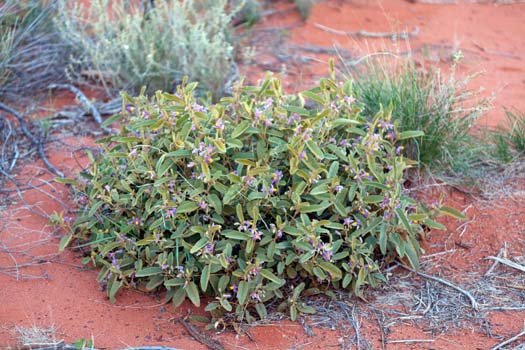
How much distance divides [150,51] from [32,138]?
1017 mm

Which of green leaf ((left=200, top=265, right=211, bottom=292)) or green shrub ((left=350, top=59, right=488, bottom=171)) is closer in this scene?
green leaf ((left=200, top=265, right=211, bottom=292))

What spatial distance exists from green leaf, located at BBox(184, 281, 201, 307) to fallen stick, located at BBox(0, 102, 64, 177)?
4.57ft

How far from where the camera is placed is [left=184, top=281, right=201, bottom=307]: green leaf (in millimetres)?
2918

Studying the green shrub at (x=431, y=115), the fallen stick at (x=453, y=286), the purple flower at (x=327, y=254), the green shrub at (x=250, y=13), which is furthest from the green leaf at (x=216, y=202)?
the green shrub at (x=250, y=13)

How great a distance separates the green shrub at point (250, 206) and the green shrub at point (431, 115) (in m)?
0.51

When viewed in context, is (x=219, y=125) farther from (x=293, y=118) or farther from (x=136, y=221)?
(x=136, y=221)

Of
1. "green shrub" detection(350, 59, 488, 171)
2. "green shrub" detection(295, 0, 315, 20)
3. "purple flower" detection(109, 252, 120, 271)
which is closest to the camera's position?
"purple flower" detection(109, 252, 120, 271)

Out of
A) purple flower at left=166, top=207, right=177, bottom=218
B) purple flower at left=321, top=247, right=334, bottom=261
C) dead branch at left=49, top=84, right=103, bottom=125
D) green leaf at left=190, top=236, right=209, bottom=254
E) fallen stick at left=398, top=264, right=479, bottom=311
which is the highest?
purple flower at left=166, top=207, right=177, bottom=218

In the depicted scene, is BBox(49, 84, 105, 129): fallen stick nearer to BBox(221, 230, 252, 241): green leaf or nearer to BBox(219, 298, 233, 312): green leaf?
BBox(221, 230, 252, 241): green leaf

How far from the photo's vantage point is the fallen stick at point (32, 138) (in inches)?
161

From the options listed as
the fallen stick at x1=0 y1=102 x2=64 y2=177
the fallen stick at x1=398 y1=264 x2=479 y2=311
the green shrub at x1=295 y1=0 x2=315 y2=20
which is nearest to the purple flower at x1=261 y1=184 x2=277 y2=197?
the fallen stick at x1=398 y1=264 x2=479 y2=311

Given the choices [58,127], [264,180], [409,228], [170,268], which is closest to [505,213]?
[409,228]

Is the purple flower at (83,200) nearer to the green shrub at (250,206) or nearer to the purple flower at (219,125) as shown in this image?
the green shrub at (250,206)

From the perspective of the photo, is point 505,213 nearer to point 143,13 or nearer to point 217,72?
point 217,72
